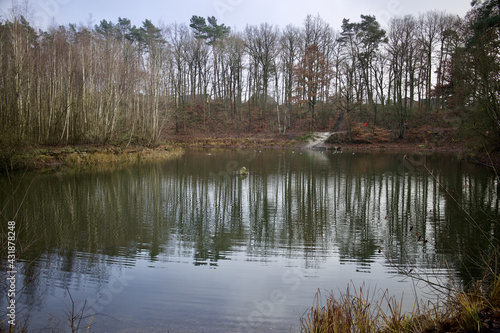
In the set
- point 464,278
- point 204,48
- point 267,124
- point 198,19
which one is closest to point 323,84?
point 267,124

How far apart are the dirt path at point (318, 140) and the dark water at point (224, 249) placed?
24081mm

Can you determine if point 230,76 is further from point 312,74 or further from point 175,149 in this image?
point 175,149

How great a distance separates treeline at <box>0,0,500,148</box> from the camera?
17.2m

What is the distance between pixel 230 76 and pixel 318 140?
1736cm

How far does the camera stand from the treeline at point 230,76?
1723 cm

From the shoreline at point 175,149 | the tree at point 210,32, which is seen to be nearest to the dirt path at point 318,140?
the shoreline at point 175,149

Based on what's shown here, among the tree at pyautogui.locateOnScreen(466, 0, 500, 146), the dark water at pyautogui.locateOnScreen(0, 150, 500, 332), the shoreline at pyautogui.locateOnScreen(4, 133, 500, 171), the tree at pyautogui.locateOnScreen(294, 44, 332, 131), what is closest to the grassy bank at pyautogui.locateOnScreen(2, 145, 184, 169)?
the shoreline at pyautogui.locateOnScreen(4, 133, 500, 171)

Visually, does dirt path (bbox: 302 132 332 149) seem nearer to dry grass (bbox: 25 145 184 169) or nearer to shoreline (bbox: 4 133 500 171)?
shoreline (bbox: 4 133 500 171)

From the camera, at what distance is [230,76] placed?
157ft

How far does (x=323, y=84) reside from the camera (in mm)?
40000

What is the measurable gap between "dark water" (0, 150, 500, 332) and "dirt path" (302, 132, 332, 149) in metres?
24.1

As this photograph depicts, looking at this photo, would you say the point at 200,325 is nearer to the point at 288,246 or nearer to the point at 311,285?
the point at 311,285

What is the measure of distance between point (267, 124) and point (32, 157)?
3118 cm

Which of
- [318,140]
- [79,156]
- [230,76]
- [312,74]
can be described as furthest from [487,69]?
[230,76]
